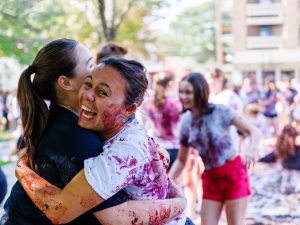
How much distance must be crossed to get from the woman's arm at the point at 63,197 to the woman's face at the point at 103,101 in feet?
0.73

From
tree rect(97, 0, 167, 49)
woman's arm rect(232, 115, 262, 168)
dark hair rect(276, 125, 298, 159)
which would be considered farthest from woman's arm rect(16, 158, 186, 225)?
tree rect(97, 0, 167, 49)

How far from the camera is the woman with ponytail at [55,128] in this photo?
6.03 ft

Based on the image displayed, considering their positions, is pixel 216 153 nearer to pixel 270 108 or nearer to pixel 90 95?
pixel 90 95

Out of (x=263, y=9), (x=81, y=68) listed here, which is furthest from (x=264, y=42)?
(x=81, y=68)

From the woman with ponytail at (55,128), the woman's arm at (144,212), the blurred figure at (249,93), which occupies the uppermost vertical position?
the woman with ponytail at (55,128)

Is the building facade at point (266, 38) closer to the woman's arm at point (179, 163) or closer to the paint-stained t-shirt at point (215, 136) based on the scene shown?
the woman's arm at point (179, 163)

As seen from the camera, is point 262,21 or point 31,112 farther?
point 262,21

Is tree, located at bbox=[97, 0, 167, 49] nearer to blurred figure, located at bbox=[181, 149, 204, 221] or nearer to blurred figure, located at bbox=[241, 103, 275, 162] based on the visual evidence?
blurred figure, located at bbox=[241, 103, 275, 162]

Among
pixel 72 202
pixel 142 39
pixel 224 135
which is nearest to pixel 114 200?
pixel 72 202

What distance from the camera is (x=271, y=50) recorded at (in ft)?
157

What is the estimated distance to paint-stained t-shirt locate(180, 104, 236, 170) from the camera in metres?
4.09

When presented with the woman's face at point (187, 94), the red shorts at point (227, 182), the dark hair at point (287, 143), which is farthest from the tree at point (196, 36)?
the red shorts at point (227, 182)

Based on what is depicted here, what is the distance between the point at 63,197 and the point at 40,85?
0.54m

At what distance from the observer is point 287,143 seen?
29.2ft
